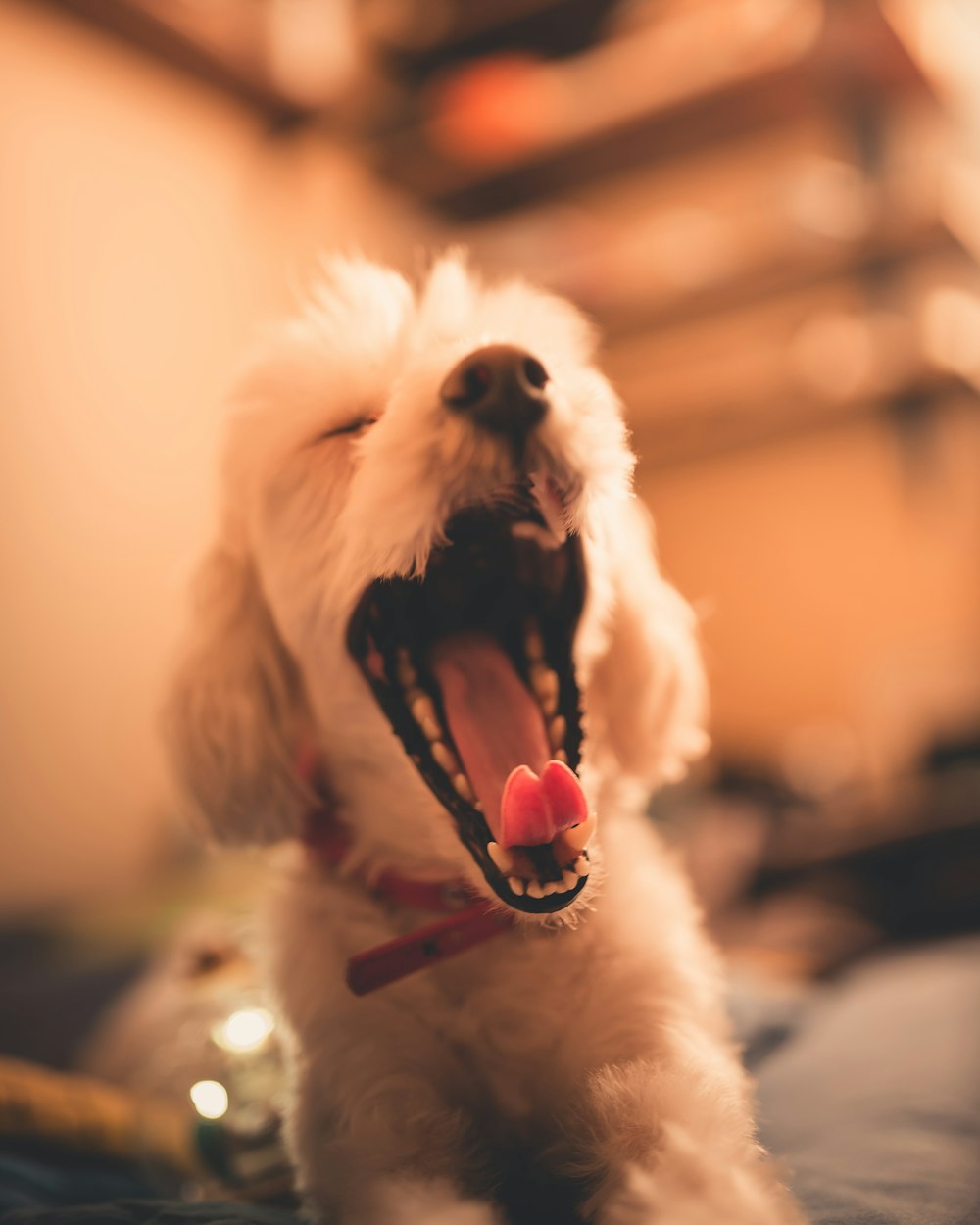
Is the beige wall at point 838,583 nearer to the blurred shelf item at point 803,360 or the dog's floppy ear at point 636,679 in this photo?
the blurred shelf item at point 803,360

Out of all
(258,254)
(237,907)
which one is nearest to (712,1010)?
(237,907)

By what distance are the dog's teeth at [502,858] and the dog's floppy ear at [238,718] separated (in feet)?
0.94

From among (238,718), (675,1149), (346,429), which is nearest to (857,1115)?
(675,1149)

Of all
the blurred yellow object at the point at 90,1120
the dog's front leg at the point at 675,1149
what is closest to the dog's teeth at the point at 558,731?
the dog's front leg at the point at 675,1149

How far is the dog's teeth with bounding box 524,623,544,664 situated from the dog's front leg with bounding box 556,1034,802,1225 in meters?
0.35

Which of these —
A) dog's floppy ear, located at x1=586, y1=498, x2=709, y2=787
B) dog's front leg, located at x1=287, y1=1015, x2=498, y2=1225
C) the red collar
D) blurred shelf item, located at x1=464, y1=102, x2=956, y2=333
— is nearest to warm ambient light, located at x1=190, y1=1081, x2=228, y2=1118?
dog's front leg, located at x1=287, y1=1015, x2=498, y2=1225

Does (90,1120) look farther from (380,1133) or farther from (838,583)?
(838,583)

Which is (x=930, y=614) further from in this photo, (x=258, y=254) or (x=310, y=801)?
(x=310, y=801)

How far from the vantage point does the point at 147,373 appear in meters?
2.27

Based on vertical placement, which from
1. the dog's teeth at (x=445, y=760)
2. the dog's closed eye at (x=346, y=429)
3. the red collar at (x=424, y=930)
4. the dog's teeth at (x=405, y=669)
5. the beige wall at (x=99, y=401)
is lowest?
the red collar at (x=424, y=930)

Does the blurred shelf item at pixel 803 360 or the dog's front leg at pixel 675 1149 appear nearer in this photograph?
the dog's front leg at pixel 675 1149

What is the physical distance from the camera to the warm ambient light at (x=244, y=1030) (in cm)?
100

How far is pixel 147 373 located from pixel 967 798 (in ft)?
6.58

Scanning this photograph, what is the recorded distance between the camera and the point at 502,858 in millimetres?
756
